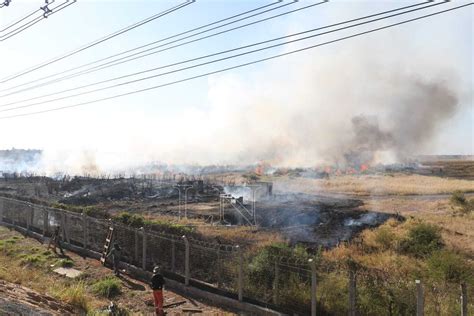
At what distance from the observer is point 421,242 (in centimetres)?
2003

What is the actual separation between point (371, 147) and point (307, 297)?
62.6 meters

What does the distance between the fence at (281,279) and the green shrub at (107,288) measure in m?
1.66

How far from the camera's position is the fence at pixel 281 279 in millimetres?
8773

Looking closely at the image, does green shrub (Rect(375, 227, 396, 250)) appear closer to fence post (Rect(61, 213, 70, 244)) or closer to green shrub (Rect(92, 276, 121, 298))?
green shrub (Rect(92, 276, 121, 298))

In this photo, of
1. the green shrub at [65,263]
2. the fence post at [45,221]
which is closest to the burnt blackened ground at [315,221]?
the green shrub at [65,263]

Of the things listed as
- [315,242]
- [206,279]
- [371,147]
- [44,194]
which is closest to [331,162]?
[371,147]

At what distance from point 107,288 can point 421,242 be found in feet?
49.0

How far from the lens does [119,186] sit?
48.7 meters

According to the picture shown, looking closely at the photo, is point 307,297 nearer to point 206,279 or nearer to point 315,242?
point 206,279

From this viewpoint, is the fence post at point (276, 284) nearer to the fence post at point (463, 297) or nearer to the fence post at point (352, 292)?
the fence post at point (352, 292)

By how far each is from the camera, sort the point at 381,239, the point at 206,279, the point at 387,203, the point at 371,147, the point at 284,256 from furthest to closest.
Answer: the point at 371,147
the point at 387,203
the point at 381,239
the point at 206,279
the point at 284,256

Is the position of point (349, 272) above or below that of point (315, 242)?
above

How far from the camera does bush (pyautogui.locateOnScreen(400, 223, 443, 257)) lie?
19.2 metres

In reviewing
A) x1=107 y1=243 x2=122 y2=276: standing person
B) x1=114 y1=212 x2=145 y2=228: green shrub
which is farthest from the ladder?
x1=114 y1=212 x2=145 y2=228: green shrub
